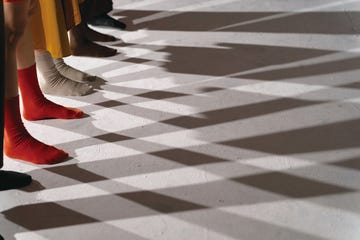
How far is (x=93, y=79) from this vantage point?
2.15 metres

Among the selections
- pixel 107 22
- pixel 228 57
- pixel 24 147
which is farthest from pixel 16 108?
pixel 107 22

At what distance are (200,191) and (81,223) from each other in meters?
0.38

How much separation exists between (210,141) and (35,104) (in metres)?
0.69

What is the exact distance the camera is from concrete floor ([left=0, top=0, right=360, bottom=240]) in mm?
1370

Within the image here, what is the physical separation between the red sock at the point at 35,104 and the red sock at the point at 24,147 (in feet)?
0.57

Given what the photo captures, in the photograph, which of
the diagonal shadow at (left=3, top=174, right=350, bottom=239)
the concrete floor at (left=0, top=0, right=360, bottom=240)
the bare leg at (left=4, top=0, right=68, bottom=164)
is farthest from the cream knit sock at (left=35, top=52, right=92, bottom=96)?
the diagonal shadow at (left=3, top=174, right=350, bottom=239)

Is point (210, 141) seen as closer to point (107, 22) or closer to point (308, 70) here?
point (308, 70)

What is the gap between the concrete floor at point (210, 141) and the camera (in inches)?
53.9

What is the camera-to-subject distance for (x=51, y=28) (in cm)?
180

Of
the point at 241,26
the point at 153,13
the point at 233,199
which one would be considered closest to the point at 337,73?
the point at 241,26

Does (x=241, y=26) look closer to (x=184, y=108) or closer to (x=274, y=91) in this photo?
(x=274, y=91)

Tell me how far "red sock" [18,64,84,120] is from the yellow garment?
18cm

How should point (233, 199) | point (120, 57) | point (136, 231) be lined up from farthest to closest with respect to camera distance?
point (120, 57) < point (233, 199) < point (136, 231)

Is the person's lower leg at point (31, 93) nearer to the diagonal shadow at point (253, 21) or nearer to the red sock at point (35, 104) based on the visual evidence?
the red sock at point (35, 104)
